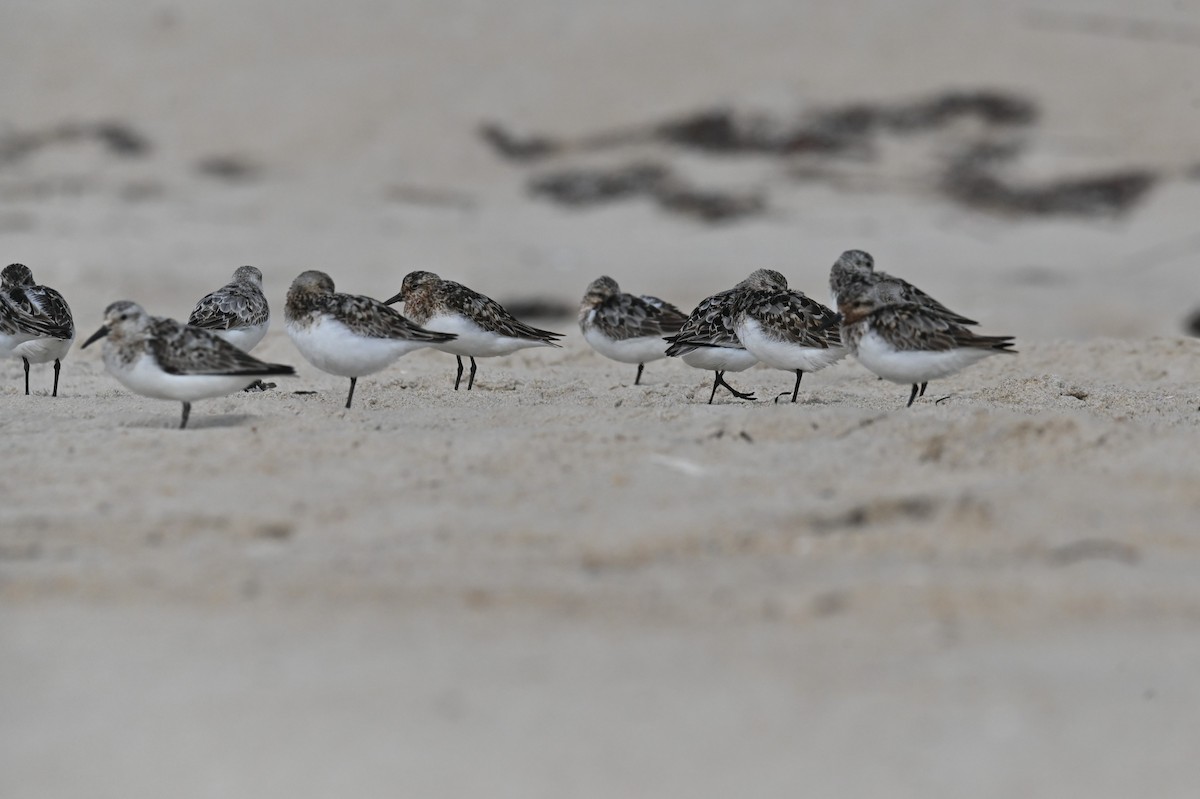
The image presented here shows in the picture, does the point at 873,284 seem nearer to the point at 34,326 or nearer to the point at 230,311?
the point at 230,311

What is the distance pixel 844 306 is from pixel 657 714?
511 centimetres

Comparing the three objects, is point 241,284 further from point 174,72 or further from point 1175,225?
point 174,72

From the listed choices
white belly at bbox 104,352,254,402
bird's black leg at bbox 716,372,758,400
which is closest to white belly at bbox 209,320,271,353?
white belly at bbox 104,352,254,402

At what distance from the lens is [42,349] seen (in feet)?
31.9

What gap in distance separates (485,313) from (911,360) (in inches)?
118

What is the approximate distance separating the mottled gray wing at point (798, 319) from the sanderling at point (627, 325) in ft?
2.95

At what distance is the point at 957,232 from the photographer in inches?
773

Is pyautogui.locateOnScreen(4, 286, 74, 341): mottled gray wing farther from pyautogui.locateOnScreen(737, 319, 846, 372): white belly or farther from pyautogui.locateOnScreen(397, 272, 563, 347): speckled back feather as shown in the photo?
pyautogui.locateOnScreen(737, 319, 846, 372): white belly

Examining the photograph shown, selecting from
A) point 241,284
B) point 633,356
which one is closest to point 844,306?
point 633,356

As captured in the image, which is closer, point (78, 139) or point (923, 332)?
point (923, 332)

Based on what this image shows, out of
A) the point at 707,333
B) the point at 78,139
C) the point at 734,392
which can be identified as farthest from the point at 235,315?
the point at 78,139

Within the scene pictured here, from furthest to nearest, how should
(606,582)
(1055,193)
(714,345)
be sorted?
1. (1055,193)
2. (714,345)
3. (606,582)

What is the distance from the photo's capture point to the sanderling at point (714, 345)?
30.4 ft

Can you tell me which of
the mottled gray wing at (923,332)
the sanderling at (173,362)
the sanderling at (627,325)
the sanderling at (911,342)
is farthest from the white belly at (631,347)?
the sanderling at (173,362)
